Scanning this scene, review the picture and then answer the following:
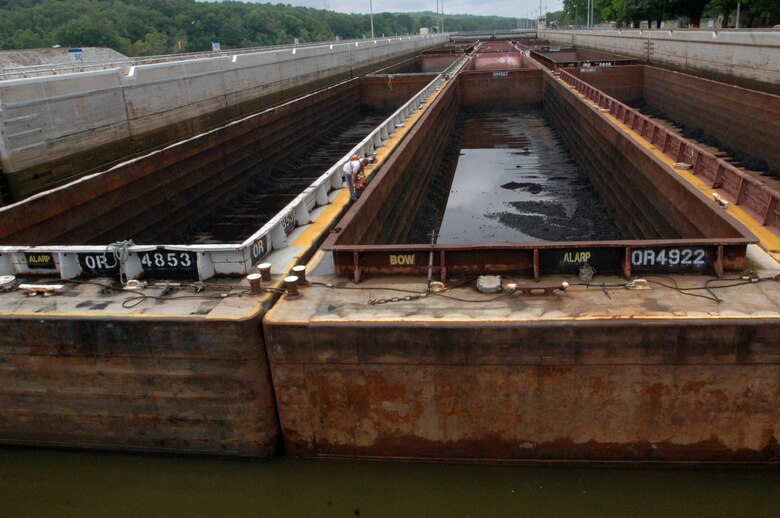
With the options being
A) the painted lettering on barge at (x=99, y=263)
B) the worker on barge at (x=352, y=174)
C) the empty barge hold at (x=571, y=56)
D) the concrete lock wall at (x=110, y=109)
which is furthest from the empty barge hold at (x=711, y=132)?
the concrete lock wall at (x=110, y=109)

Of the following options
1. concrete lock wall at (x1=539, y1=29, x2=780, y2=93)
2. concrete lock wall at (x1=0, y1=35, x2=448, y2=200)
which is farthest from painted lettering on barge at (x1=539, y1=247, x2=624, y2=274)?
concrete lock wall at (x1=539, y1=29, x2=780, y2=93)

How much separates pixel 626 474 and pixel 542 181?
1570 cm

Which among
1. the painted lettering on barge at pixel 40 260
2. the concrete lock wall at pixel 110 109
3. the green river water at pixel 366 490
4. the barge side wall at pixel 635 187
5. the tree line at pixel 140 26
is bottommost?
the green river water at pixel 366 490

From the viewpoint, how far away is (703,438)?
700cm

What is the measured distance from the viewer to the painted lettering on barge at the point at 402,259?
333 inches

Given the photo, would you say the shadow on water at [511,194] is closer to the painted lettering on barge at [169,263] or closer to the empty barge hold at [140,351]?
the empty barge hold at [140,351]

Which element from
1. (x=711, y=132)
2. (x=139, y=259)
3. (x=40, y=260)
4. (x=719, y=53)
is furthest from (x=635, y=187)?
(x=719, y=53)

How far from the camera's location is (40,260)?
29.3ft

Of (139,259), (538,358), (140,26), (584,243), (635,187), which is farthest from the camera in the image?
(140,26)

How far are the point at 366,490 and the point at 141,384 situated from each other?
3189 mm

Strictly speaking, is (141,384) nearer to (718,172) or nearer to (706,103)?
(718,172)

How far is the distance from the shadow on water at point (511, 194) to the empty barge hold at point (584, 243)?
58 cm

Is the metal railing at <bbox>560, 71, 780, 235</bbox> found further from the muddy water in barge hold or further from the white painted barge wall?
the white painted barge wall

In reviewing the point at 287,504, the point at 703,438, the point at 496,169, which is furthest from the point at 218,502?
the point at 496,169
